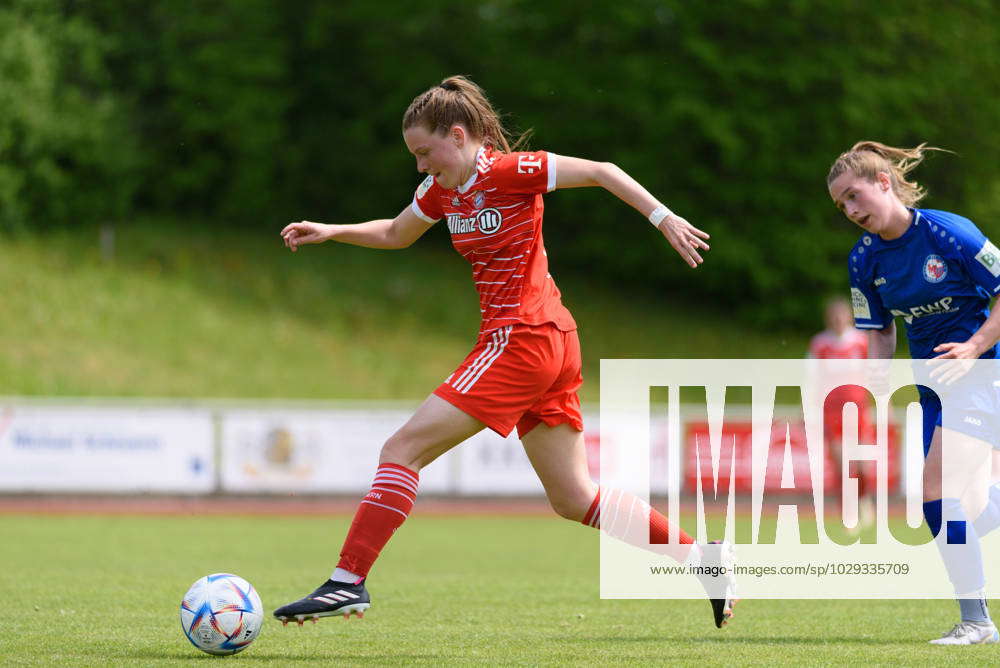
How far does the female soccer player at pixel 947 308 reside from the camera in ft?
18.7

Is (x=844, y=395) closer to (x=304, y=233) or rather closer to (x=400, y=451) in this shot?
(x=304, y=233)

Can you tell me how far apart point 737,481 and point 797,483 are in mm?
826

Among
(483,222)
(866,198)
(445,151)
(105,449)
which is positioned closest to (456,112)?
(445,151)

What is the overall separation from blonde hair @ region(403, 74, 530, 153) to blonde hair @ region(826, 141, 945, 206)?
1482 mm

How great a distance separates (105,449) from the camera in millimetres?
16250

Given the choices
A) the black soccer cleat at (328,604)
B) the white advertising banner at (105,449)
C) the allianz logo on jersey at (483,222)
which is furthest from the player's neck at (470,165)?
the white advertising banner at (105,449)

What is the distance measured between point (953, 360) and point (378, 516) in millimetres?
2538

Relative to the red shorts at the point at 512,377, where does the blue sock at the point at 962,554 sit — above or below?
below

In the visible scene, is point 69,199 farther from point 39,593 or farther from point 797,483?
point 39,593

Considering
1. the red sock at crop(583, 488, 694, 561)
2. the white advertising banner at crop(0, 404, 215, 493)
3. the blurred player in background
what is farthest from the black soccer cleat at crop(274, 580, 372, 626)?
the white advertising banner at crop(0, 404, 215, 493)

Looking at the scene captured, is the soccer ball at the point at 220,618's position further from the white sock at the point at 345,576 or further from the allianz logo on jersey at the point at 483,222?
the allianz logo on jersey at the point at 483,222

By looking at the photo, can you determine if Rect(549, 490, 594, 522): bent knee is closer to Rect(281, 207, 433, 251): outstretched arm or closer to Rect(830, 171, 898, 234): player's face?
Rect(281, 207, 433, 251): outstretched arm

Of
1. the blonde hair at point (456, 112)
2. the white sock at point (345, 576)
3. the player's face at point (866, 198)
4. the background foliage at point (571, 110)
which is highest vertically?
the background foliage at point (571, 110)

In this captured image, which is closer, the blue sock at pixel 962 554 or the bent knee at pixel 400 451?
the bent knee at pixel 400 451
